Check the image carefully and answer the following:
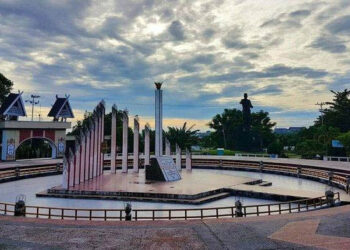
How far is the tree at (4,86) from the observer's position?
5019cm

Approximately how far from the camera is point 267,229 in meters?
12.4

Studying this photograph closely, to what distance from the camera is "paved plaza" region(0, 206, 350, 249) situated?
34.9 ft

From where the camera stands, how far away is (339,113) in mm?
62094

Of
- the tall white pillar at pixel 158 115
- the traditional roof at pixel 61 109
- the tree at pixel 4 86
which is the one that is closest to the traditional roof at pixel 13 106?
the traditional roof at pixel 61 109

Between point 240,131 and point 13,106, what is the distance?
50.1m

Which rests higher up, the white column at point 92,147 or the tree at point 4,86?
the tree at point 4,86

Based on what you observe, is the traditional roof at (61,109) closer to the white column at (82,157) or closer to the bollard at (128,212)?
the white column at (82,157)

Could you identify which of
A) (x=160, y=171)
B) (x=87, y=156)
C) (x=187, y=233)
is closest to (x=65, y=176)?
(x=87, y=156)

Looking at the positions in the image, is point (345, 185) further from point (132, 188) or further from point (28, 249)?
point (28, 249)

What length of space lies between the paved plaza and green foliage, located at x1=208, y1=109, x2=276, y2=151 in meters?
62.5

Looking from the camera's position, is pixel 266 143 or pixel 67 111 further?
pixel 266 143

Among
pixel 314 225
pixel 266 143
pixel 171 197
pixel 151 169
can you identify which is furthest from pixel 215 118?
pixel 314 225

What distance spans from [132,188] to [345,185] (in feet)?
49.1

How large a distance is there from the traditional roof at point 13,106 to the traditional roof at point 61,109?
13.5ft
